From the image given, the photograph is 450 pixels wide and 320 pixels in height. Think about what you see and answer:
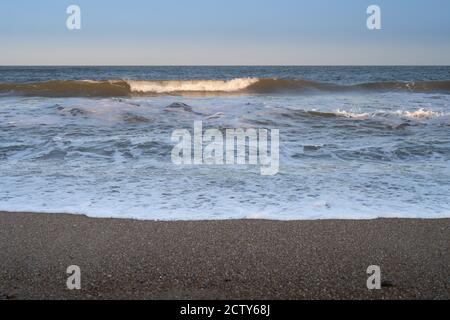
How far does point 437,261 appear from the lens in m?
3.34

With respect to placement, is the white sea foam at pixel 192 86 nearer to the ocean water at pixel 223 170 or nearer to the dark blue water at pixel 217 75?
the dark blue water at pixel 217 75

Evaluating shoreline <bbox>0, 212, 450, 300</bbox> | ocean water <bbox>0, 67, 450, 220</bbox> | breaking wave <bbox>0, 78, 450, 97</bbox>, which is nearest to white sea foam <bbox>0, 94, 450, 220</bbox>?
ocean water <bbox>0, 67, 450, 220</bbox>

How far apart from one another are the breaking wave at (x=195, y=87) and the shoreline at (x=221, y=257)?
1960 cm

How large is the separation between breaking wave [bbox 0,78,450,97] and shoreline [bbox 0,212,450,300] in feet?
64.3

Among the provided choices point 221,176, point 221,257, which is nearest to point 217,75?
point 221,176

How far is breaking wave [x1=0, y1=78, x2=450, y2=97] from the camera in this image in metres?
23.2

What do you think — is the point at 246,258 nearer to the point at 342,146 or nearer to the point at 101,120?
the point at 342,146

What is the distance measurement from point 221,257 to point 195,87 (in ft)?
83.7

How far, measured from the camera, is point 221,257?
11.1ft

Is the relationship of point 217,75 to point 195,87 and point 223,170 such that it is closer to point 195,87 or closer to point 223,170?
point 195,87

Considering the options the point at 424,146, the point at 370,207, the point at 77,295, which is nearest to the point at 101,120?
the point at 424,146

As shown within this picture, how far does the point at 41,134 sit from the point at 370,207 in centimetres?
665

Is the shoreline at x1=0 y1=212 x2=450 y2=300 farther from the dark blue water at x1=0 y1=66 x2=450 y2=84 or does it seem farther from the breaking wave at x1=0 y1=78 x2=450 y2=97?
the dark blue water at x1=0 y1=66 x2=450 y2=84

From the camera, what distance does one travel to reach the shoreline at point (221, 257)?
9.48 ft
